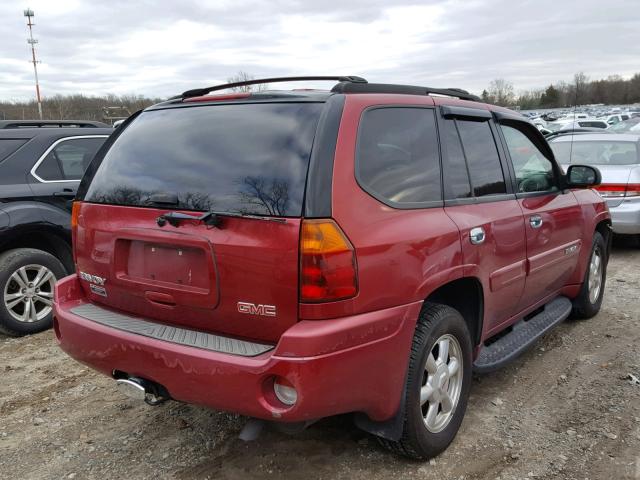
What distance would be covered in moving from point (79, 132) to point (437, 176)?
13.0 ft

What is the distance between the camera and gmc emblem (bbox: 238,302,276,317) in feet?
7.82

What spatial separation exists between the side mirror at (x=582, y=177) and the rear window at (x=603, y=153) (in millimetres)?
3808

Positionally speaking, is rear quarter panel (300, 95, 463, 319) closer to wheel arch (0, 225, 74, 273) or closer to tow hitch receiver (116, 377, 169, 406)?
tow hitch receiver (116, 377, 169, 406)

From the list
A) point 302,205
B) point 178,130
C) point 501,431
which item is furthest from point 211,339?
point 501,431

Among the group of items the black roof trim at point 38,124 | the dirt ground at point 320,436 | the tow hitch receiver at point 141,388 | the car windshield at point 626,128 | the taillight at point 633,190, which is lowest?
the dirt ground at point 320,436

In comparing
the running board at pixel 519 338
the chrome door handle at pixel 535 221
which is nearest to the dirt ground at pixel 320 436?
the running board at pixel 519 338

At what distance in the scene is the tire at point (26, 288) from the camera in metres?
4.79

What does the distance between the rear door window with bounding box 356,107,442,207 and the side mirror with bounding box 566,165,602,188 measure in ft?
6.13

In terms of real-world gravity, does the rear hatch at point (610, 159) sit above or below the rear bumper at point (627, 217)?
above

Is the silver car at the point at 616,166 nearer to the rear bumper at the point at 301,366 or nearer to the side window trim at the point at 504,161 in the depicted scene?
the side window trim at the point at 504,161

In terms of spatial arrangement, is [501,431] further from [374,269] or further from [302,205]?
[302,205]

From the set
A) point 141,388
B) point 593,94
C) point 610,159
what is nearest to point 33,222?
point 141,388

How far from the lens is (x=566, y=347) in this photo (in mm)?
4582

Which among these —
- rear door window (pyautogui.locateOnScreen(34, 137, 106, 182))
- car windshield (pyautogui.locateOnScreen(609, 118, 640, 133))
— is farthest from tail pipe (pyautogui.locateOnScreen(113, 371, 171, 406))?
car windshield (pyautogui.locateOnScreen(609, 118, 640, 133))
